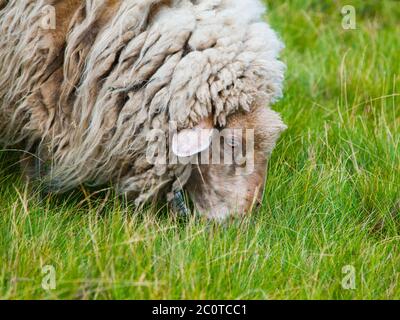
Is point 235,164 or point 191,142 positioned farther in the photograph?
point 235,164

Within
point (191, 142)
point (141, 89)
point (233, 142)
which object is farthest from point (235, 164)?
point (141, 89)

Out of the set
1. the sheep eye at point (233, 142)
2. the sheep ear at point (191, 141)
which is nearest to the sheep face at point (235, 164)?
the sheep eye at point (233, 142)

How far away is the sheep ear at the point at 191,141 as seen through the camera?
3.62 metres

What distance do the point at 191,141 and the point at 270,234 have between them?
0.59 metres

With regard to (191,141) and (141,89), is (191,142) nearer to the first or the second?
(191,141)

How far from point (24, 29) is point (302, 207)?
1.62 metres

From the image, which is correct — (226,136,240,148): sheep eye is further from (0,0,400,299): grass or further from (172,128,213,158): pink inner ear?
(0,0,400,299): grass

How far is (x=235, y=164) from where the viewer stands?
12.6ft

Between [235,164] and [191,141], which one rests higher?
[191,141]

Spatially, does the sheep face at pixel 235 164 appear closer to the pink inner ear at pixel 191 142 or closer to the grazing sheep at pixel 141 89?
the grazing sheep at pixel 141 89

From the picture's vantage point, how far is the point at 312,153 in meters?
4.59

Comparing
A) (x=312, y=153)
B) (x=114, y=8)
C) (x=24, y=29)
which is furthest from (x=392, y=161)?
(x=24, y=29)
